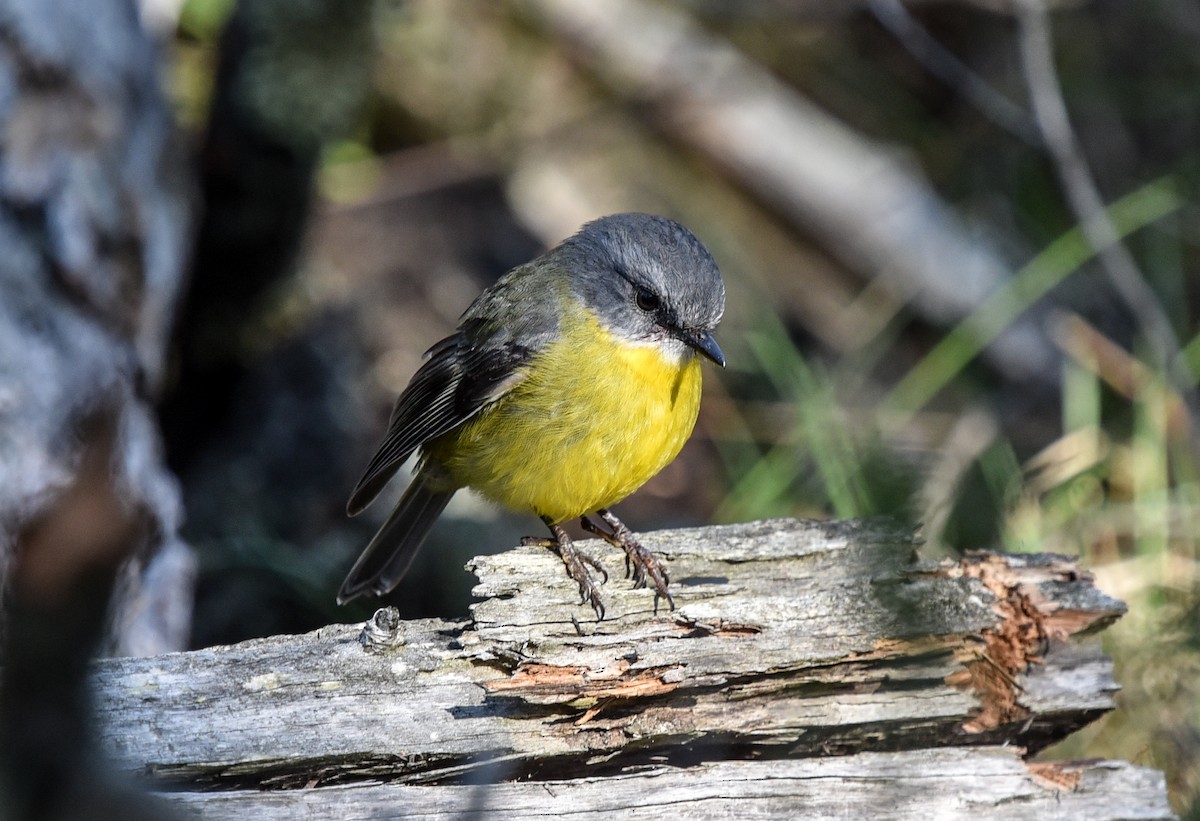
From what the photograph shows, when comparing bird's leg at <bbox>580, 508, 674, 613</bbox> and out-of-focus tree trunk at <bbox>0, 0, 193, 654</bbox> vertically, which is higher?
out-of-focus tree trunk at <bbox>0, 0, 193, 654</bbox>

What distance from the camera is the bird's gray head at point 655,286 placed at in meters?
4.19

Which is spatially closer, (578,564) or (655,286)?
(578,564)

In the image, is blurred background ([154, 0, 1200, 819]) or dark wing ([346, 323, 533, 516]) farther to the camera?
blurred background ([154, 0, 1200, 819])

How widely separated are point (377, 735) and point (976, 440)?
178 inches

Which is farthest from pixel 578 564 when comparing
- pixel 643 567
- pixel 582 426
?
pixel 582 426

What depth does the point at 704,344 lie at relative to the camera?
4.12 m

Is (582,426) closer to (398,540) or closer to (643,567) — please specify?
(643,567)

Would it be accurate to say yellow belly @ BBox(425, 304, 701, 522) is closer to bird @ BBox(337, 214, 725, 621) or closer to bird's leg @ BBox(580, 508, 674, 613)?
bird @ BBox(337, 214, 725, 621)

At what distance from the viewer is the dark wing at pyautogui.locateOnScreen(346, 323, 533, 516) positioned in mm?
4207

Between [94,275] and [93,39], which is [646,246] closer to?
[94,275]

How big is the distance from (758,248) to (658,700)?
5492 mm

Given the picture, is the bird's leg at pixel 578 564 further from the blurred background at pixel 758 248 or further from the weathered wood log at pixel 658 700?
the blurred background at pixel 758 248

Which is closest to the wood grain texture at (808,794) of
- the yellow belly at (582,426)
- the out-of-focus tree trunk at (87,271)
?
the yellow belly at (582,426)

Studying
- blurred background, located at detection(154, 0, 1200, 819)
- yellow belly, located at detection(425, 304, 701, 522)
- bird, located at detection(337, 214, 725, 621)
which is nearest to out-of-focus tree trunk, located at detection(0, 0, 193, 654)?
blurred background, located at detection(154, 0, 1200, 819)
